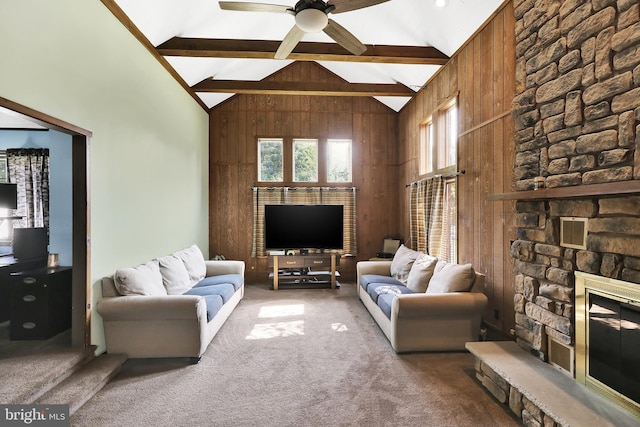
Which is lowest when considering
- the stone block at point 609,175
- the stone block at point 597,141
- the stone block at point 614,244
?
the stone block at point 614,244

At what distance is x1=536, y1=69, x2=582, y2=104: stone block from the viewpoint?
2125mm

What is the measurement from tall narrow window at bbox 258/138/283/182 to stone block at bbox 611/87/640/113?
5173 millimetres

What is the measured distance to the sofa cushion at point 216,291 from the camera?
3.83 meters

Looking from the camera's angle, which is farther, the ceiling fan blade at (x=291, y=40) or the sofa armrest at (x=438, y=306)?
the sofa armrest at (x=438, y=306)

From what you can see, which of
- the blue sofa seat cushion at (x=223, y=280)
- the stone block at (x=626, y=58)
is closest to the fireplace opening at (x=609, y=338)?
the stone block at (x=626, y=58)

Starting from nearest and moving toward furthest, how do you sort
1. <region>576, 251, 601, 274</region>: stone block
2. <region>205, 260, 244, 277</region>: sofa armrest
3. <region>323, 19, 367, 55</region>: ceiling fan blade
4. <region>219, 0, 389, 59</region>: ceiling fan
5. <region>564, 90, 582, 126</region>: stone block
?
<region>576, 251, 601, 274</region>: stone block → <region>564, 90, 582, 126</region>: stone block → <region>219, 0, 389, 59</region>: ceiling fan → <region>323, 19, 367, 55</region>: ceiling fan blade → <region>205, 260, 244, 277</region>: sofa armrest

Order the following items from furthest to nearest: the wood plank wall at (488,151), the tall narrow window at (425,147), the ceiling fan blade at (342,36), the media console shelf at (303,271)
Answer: the media console shelf at (303,271) < the tall narrow window at (425,147) < the wood plank wall at (488,151) < the ceiling fan blade at (342,36)

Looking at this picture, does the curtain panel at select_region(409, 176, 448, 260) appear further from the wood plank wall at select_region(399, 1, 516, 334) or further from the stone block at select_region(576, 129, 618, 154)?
the stone block at select_region(576, 129, 618, 154)

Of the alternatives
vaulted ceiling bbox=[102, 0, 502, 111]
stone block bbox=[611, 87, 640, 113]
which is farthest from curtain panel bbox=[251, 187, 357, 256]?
stone block bbox=[611, 87, 640, 113]

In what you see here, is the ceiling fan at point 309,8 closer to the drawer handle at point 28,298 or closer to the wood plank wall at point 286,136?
the drawer handle at point 28,298

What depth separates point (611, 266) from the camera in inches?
75.2

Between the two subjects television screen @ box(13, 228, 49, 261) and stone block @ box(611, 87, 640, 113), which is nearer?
stone block @ box(611, 87, 640, 113)

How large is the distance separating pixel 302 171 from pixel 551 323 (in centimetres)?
488

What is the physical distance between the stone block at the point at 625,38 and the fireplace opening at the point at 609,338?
53.6 inches
